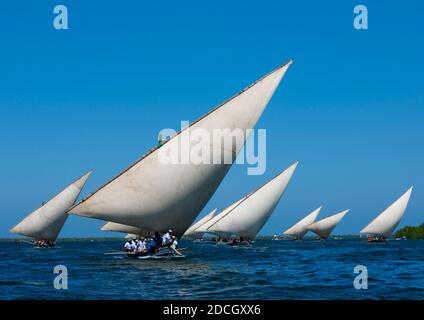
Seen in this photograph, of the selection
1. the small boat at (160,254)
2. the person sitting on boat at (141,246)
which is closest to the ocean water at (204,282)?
the small boat at (160,254)

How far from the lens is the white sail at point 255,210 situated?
76.4 m

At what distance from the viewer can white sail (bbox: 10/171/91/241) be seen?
245 feet

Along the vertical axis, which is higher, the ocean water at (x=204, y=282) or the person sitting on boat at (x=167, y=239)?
the person sitting on boat at (x=167, y=239)

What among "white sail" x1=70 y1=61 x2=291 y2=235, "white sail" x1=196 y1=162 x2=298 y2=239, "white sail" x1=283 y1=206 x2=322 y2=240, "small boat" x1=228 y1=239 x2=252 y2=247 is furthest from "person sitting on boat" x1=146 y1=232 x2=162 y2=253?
"white sail" x1=283 y1=206 x2=322 y2=240

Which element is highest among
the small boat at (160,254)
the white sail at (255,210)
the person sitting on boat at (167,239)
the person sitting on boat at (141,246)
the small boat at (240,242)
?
the white sail at (255,210)

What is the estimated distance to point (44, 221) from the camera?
79.2 metres

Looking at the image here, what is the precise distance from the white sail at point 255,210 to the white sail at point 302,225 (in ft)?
212

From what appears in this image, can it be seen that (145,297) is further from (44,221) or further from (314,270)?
(44,221)

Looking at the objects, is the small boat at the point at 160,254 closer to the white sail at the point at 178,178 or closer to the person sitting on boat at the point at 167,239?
the person sitting on boat at the point at 167,239

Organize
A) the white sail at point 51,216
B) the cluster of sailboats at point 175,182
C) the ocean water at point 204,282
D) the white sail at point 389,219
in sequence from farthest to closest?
the white sail at point 389,219
the white sail at point 51,216
the cluster of sailboats at point 175,182
the ocean water at point 204,282

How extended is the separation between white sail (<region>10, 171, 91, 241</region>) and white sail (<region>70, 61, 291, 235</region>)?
3383 cm

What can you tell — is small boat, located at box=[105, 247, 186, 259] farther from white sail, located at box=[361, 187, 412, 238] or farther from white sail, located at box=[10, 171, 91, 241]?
white sail, located at box=[361, 187, 412, 238]

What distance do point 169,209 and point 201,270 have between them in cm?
534
